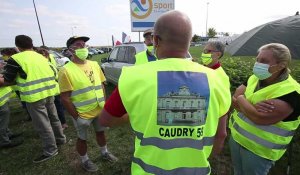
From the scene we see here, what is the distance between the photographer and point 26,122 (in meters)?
6.50

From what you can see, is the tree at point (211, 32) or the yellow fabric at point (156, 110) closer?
the yellow fabric at point (156, 110)

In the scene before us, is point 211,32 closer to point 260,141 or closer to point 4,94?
point 4,94

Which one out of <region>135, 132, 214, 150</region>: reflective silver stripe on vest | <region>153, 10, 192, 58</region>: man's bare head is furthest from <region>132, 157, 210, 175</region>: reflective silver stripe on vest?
<region>153, 10, 192, 58</region>: man's bare head

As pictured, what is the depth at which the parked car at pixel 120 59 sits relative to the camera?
304 inches

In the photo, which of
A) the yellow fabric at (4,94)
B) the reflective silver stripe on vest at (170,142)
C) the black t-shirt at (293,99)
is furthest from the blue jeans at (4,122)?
the black t-shirt at (293,99)

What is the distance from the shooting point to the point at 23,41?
14.0ft

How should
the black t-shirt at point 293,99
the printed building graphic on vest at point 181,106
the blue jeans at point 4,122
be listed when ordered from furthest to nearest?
1. the blue jeans at point 4,122
2. the black t-shirt at point 293,99
3. the printed building graphic on vest at point 181,106

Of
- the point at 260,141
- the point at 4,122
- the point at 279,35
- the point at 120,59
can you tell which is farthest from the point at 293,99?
the point at 279,35

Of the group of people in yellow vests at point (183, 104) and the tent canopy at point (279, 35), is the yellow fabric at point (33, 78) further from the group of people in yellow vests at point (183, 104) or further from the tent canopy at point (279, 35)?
the tent canopy at point (279, 35)

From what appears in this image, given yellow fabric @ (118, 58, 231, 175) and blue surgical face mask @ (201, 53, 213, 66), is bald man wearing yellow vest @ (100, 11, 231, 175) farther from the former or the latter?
blue surgical face mask @ (201, 53, 213, 66)

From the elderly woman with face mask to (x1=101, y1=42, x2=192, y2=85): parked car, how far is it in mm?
5225

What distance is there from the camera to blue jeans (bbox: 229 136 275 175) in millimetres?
2416

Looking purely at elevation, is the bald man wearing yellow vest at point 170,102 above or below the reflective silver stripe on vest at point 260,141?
above

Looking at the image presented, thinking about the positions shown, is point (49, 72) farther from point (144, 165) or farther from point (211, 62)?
point (144, 165)
